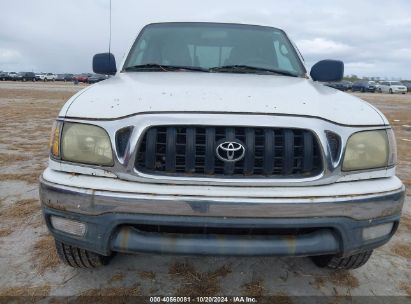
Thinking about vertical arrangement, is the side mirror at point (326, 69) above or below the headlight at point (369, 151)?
above

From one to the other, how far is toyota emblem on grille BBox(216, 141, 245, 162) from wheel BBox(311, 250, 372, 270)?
105cm

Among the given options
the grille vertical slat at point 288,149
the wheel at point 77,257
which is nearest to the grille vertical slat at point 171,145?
the grille vertical slat at point 288,149

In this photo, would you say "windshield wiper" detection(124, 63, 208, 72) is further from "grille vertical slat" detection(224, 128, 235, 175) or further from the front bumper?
the front bumper

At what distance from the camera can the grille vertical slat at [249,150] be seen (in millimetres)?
2002

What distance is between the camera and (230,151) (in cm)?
198

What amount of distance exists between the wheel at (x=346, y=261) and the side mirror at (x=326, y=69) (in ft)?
5.63

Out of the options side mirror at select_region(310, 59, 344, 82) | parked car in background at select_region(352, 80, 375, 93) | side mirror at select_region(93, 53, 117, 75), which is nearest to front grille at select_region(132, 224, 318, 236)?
side mirror at select_region(310, 59, 344, 82)

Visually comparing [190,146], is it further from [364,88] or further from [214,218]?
[364,88]

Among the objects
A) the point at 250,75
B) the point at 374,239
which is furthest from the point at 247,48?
the point at 374,239

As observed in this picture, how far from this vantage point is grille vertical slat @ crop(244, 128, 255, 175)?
200 cm

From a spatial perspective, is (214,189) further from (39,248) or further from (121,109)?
(39,248)

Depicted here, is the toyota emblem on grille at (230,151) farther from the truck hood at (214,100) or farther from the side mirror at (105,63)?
the side mirror at (105,63)

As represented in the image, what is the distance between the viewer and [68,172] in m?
2.10

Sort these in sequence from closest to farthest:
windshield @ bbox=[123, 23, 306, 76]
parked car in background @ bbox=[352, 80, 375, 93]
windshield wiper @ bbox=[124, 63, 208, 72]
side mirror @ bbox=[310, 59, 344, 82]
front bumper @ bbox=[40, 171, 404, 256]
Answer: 1. front bumper @ bbox=[40, 171, 404, 256]
2. windshield wiper @ bbox=[124, 63, 208, 72]
3. windshield @ bbox=[123, 23, 306, 76]
4. side mirror @ bbox=[310, 59, 344, 82]
5. parked car in background @ bbox=[352, 80, 375, 93]
